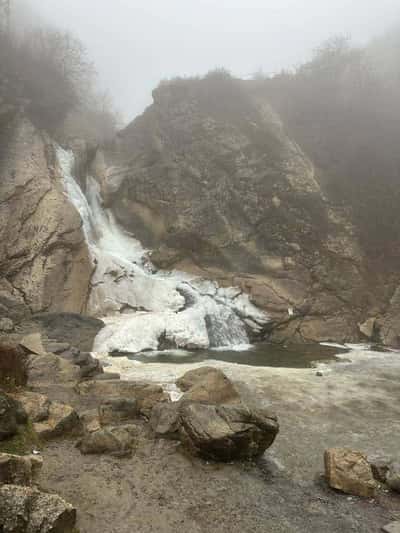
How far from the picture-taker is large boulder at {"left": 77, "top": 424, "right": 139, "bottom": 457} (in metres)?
6.63

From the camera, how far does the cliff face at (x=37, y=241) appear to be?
69.5 feet

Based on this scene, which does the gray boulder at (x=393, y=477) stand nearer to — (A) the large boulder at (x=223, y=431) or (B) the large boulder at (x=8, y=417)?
(A) the large boulder at (x=223, y=431)

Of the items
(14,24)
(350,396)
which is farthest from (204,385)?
(14,24)

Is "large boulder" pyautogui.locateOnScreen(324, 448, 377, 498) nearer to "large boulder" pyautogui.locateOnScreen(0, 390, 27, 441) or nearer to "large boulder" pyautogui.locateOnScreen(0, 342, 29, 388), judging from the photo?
"large boulder" pyautogui.locateOnScreen(0, 390, 27, 441)

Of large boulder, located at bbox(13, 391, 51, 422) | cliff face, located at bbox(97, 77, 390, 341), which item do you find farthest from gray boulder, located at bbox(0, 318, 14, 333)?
cliff face, located at bbox(97, 77, 390, 341)

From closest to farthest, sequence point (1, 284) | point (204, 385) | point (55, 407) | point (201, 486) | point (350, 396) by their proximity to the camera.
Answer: point (201, 486) < point (55, 407) < point (204, 385) < point (350, 396) < point (1, 284)

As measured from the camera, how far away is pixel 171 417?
7.80m

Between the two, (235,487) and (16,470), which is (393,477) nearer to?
(235,487)

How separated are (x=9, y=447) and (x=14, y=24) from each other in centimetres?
4041

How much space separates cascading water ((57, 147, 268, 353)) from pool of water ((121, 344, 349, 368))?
1.06 metres

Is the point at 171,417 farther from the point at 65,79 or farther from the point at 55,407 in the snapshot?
the point at 65,79

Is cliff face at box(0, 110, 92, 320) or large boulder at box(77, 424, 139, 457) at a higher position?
cliff face at box(0, 110, 92, 320)

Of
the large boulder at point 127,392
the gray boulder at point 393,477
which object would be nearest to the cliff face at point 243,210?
the large boulder at point 127,392

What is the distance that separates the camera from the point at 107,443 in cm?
673
